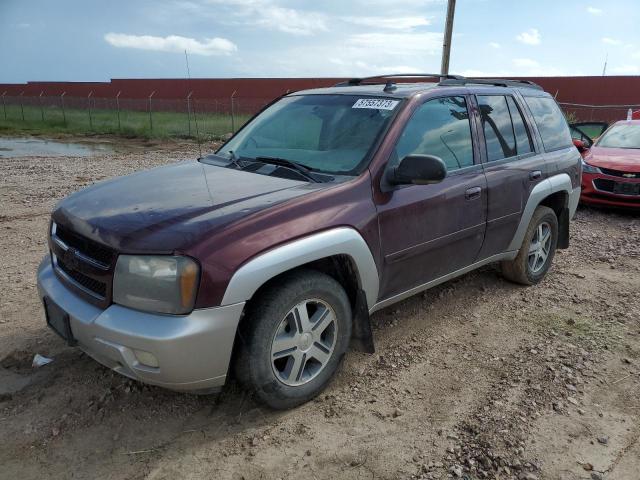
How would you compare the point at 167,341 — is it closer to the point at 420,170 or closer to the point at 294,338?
the point at 294,338

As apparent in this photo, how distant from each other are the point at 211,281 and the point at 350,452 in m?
1.12

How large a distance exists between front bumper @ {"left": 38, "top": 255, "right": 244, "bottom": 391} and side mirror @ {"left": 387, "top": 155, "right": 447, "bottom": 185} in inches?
50.1

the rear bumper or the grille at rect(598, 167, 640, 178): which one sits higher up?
the grille at rect(598, 167, 640, 178)

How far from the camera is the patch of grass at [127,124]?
21.6 m

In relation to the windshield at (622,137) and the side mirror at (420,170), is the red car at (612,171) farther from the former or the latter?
the side mirror at (420,170)

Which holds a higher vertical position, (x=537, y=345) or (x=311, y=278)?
(x=311, y=278)

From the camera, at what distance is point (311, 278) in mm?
2869

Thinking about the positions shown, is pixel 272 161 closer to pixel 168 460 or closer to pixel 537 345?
pixel 168 460

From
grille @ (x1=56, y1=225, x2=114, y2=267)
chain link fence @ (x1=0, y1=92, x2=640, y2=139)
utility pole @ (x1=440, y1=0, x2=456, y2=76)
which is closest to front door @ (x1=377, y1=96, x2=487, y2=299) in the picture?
grille @ (x1=56, y1=225, x2=114, y2=267)

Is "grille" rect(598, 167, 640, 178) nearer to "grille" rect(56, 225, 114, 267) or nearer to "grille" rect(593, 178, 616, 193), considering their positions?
"grille" rect(593, 178, 616, 193)

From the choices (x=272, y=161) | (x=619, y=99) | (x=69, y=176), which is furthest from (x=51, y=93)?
(x=272, y=161)

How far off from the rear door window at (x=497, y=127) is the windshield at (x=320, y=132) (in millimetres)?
948

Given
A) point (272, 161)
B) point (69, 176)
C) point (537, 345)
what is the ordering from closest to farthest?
1. point (272, 161)
2. point (537, 345)
3. point (69, 176)

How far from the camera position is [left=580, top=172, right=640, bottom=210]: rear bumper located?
25.3 ft
